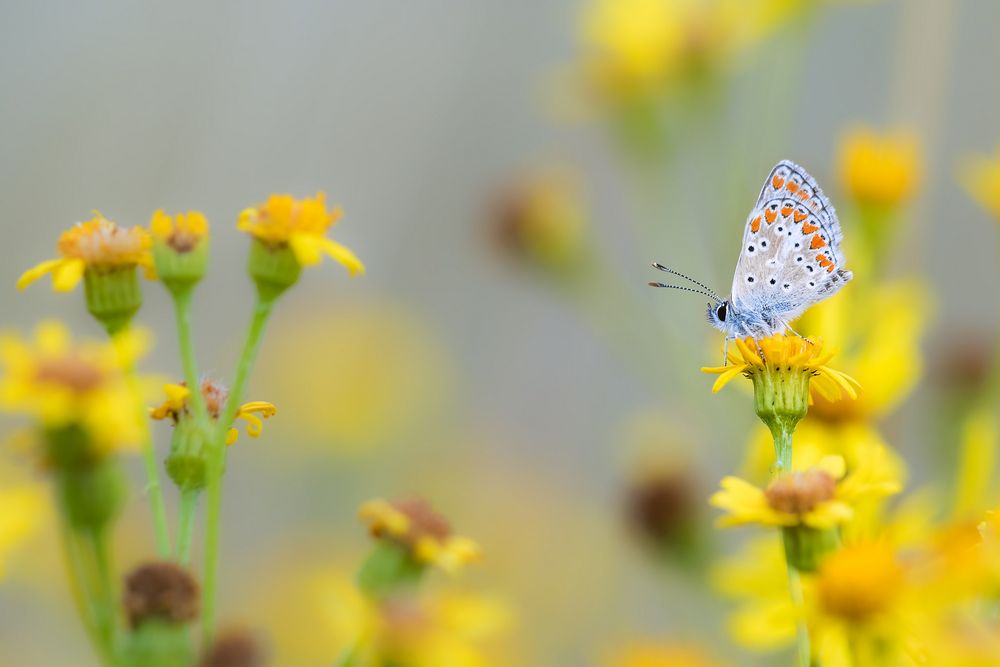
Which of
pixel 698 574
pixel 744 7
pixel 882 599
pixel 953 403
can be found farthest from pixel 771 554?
pixel 744 7

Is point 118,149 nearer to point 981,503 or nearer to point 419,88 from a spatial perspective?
point 419,88

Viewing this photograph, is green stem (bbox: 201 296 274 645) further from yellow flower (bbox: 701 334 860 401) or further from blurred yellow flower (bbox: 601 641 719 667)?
blurred yellow flower (bbox: 601 641 719 667)

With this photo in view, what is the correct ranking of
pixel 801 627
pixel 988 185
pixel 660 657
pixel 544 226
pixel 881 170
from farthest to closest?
pixel 544 226, pixel 881 170, pixel 988 185, pixel 660 657, pixel 801 627

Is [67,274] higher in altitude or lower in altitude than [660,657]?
higher

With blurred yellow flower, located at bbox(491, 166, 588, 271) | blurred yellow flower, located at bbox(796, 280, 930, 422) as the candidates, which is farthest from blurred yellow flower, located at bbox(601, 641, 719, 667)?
blurred yellow flower, located at bbox(491, 166, 588, 271)

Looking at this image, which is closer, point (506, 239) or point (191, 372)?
point (191, 372)

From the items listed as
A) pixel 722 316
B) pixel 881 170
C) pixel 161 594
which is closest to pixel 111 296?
pixel 161 594

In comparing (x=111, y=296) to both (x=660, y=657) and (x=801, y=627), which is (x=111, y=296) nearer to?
(x=801, y=627)

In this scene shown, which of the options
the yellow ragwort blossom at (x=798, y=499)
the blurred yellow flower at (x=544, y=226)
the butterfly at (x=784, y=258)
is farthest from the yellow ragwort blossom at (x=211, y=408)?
the blurred yellow flower at (x=544, y=226)
